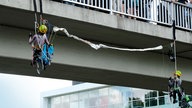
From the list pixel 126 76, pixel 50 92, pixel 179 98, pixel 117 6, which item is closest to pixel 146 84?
pixel 126 76

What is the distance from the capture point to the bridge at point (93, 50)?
11.7 m

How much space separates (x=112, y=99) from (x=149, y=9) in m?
37.6

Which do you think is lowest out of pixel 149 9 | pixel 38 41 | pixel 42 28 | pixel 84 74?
pixel 84 74

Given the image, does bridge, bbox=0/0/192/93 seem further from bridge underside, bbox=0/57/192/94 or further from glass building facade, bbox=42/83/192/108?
glass building facade, bbox=42/83/192/108

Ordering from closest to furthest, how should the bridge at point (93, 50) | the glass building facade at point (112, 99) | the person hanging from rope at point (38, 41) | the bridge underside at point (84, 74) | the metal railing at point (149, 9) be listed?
the person hanging from rope at point (38, 41) < the bridge at point (93, 50) < the metal railing at point (149, 9) < the bridge underside at point (84, 74) < the glass building facade at point (112, 99)

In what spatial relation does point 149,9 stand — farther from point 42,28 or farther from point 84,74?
point 42,28

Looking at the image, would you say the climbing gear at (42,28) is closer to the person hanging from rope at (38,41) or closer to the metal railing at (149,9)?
the person hanging from rope at (38,41)

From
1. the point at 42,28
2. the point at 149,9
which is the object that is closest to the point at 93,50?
the point at 149,9

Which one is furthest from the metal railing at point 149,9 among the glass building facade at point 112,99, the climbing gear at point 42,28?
the glass building facade at point 112,99

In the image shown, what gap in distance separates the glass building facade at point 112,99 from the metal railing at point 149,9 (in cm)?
2230

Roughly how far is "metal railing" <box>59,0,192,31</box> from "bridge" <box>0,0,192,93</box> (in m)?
0.16

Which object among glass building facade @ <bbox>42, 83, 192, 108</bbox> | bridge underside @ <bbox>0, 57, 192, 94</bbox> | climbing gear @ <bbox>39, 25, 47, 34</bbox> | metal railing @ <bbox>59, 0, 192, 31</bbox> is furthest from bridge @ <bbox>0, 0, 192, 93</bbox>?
glass building facade @ <bbox>42, 83, 192, 108</bbox>

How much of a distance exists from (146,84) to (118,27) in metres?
4.53

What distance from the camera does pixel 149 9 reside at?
1417 cm
